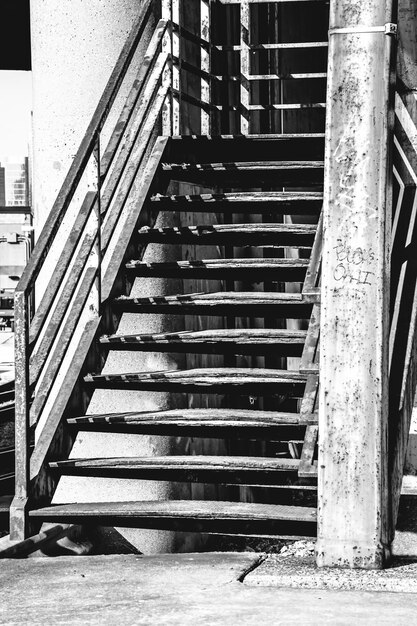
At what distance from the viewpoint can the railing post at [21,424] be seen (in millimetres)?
5930

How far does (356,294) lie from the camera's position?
5.11 meters

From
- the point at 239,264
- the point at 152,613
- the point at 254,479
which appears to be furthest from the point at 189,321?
the point at 152,613

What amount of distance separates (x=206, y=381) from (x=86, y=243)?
106 cm

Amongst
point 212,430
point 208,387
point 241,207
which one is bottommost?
point 212,430

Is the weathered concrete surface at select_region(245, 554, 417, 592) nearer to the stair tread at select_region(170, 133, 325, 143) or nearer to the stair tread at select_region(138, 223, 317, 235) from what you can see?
the stair tread at select_region(138, 223, 317, 235)

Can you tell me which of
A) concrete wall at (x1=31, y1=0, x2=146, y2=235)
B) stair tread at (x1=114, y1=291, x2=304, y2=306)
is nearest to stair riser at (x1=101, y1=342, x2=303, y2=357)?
stair tread at (x1=114, y1=291, x2=304, y2=306)

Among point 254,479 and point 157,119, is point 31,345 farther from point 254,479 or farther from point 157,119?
point 157,119

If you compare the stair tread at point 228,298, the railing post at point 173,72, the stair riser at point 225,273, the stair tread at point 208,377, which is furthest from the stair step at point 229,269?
the railing post at point 173,72

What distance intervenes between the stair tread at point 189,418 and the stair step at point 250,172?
2.13 meters

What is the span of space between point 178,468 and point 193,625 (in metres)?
1.80

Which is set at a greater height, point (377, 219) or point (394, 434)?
point (377, 219)

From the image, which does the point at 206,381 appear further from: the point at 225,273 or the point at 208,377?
the point at 225,273

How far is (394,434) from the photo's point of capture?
5340 mm

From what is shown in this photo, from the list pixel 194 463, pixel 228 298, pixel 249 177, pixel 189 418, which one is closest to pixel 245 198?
pixel 249 177
